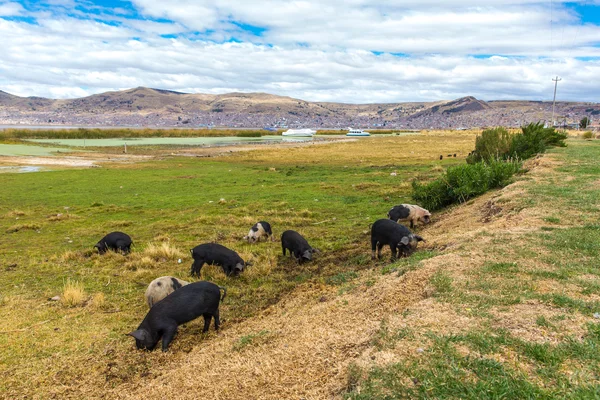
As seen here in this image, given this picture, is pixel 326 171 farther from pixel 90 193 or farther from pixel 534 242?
pixel 534 242

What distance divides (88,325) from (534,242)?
852 centimetres

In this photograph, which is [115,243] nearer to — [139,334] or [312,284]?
[139,334]

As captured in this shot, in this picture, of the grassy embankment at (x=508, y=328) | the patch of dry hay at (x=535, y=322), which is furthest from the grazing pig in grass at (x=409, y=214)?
the patch of dry hay at (x=535, y=322)

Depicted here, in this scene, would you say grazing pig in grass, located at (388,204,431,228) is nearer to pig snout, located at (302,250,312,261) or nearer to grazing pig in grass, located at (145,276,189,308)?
pig snout, located at (302,250,312,261)

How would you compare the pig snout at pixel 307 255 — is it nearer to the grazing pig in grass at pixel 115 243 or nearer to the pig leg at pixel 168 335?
the pig leg at pixel 168 335

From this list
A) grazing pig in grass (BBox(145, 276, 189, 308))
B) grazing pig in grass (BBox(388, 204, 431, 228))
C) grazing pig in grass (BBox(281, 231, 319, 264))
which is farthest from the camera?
grazing pig in grass (BBox(388, 204, 431, 228))

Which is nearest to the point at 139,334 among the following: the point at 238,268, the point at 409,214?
the point at 238,268

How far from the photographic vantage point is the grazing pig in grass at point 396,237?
940cm

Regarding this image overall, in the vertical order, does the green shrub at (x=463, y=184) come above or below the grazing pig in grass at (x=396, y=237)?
above

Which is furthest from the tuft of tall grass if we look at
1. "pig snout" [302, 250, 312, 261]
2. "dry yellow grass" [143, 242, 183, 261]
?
"dry yellow grass" [143, 242, 183, 261]

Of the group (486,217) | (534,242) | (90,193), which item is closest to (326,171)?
(90,193)

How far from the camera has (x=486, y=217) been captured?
11.4m

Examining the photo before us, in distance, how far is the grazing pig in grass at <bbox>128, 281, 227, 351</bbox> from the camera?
269 inches

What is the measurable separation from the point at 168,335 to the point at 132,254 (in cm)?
581
